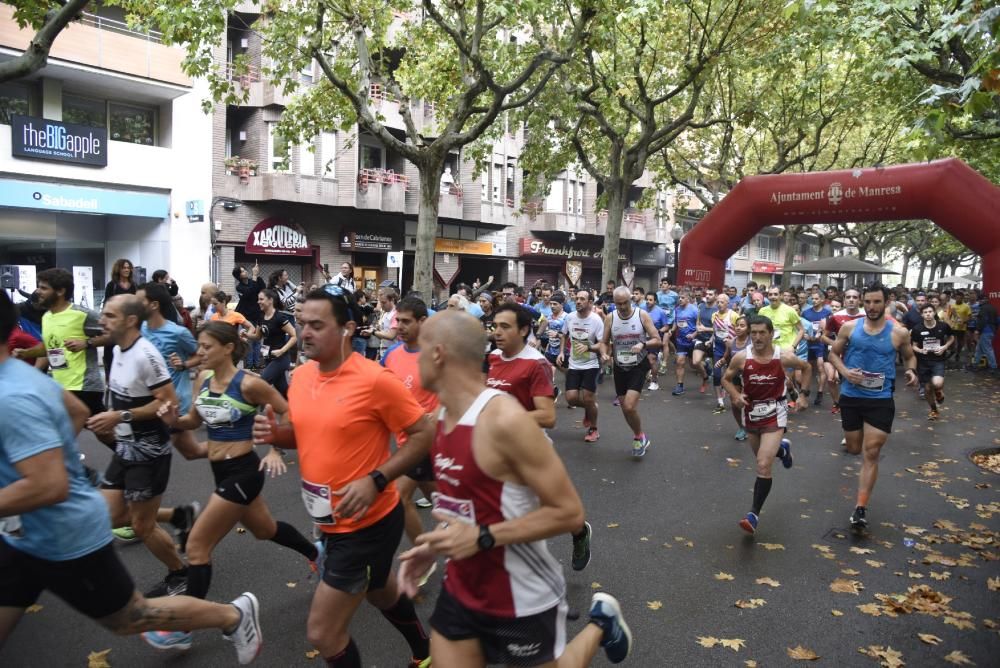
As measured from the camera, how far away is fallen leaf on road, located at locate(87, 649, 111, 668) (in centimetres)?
365

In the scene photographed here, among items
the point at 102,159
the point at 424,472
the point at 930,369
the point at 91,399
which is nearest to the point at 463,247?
the point at 102,159

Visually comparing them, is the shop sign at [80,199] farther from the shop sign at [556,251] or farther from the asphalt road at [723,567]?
the shop sign at [556,251]

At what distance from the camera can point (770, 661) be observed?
12.6ft

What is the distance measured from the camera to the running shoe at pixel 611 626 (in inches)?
113

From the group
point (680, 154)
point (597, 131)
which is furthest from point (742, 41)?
point (680, 154)

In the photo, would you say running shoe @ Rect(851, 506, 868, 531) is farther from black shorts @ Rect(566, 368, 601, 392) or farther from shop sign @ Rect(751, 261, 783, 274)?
A: shop sign @ Rect(751, 261, 783, 274)

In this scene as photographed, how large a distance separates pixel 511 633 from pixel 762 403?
4.27m

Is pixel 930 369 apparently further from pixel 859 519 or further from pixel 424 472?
pixel 424 472

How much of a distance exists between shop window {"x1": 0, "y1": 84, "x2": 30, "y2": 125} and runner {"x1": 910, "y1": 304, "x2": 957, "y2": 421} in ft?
67.3

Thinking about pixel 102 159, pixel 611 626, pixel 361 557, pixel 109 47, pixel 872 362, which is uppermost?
pixel 109 47

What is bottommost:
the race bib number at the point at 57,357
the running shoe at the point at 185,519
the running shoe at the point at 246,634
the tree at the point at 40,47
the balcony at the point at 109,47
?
the running shoe at the point at 185,519

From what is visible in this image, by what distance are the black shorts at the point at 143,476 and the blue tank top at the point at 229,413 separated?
59 cm

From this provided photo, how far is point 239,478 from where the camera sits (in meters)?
3.92

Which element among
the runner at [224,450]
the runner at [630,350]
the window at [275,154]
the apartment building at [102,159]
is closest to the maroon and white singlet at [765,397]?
the runner at [630,350]
